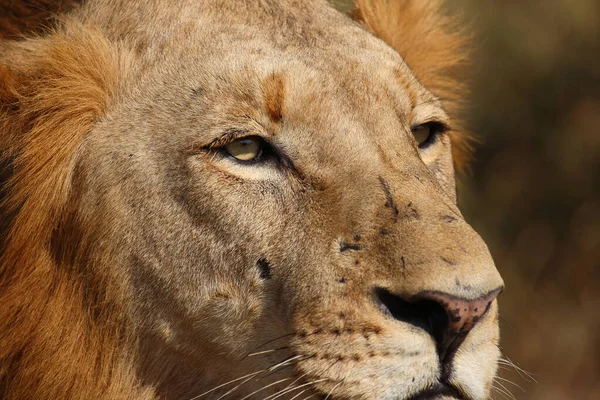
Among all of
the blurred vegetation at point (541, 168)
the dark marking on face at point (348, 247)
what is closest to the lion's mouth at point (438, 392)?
the dark marking on face at point (348, 247)

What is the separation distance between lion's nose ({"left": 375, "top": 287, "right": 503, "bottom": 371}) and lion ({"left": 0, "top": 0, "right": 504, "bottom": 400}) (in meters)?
0.10

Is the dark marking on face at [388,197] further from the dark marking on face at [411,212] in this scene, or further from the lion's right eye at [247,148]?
the lion's right eye at [247,148]

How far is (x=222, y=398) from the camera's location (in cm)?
331

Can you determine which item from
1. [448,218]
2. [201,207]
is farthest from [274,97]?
[448,218]

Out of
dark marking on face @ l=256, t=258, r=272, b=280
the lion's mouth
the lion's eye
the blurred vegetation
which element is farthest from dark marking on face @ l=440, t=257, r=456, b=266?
the blurred vegetation

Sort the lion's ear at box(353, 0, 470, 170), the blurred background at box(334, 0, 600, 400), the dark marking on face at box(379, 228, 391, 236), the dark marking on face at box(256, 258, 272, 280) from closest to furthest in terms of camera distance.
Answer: the dark marking on face at box(379, 228, 391, 236), the dark marking on face at box(256, 258, 272, 280), the lion's ear at box(353, 0, 470, 170), the blurred background at box(334, 0, 600, 400)

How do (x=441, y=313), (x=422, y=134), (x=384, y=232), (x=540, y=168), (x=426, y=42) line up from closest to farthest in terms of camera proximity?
(x=441, y=313) < (x=384, y=232) < (x=422, y=134) < (x=426, y=42) < (x=540, y=168)

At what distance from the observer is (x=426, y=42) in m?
4.39

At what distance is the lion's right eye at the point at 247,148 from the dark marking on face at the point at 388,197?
446 mm

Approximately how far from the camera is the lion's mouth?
9.29 feet

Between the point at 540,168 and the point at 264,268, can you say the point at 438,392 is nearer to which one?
the point at 264,268

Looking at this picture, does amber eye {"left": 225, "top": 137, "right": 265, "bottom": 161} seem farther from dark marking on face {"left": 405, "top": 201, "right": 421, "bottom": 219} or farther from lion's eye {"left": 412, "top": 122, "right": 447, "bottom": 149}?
lion's eye {"left": 412, "top": 122, "right": 447, "bottom": 149}

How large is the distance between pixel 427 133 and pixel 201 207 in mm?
1162

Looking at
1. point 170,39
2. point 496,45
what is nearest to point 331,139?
point 170,39
